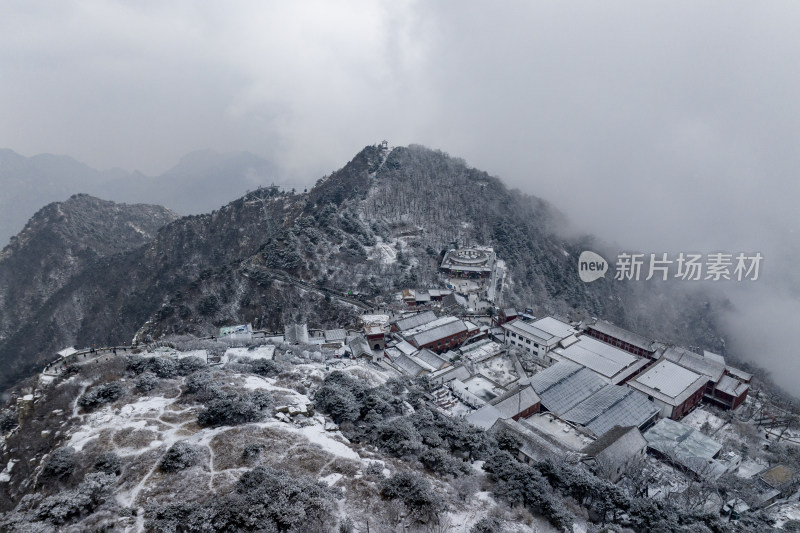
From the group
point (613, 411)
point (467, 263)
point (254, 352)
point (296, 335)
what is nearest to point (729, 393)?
point (613, 411)

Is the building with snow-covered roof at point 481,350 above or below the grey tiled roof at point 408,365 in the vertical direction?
above

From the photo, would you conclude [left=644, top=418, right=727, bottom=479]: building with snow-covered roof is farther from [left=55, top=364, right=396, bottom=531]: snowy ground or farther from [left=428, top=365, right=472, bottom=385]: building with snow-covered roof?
[left=55, top=364, right=396, bottom=531]: snowy ground

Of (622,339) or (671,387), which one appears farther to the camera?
(622,339)

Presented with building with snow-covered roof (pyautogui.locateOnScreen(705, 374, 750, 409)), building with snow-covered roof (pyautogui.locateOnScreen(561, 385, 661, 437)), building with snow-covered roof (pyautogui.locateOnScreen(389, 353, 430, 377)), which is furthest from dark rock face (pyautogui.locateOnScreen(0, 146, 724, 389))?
building with snow-covered roof (pyautogui.locateOnScreen(561, 385, 661, 437))

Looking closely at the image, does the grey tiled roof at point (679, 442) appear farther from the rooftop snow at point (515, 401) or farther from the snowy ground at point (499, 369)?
the snowy ground at point (499, 369)

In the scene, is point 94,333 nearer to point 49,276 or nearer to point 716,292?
point 49,276

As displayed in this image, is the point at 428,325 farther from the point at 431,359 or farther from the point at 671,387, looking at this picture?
the point at 671,387

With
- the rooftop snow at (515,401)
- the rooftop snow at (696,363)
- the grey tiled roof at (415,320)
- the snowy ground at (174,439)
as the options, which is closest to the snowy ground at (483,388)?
the rooftop snow at (515,401)
